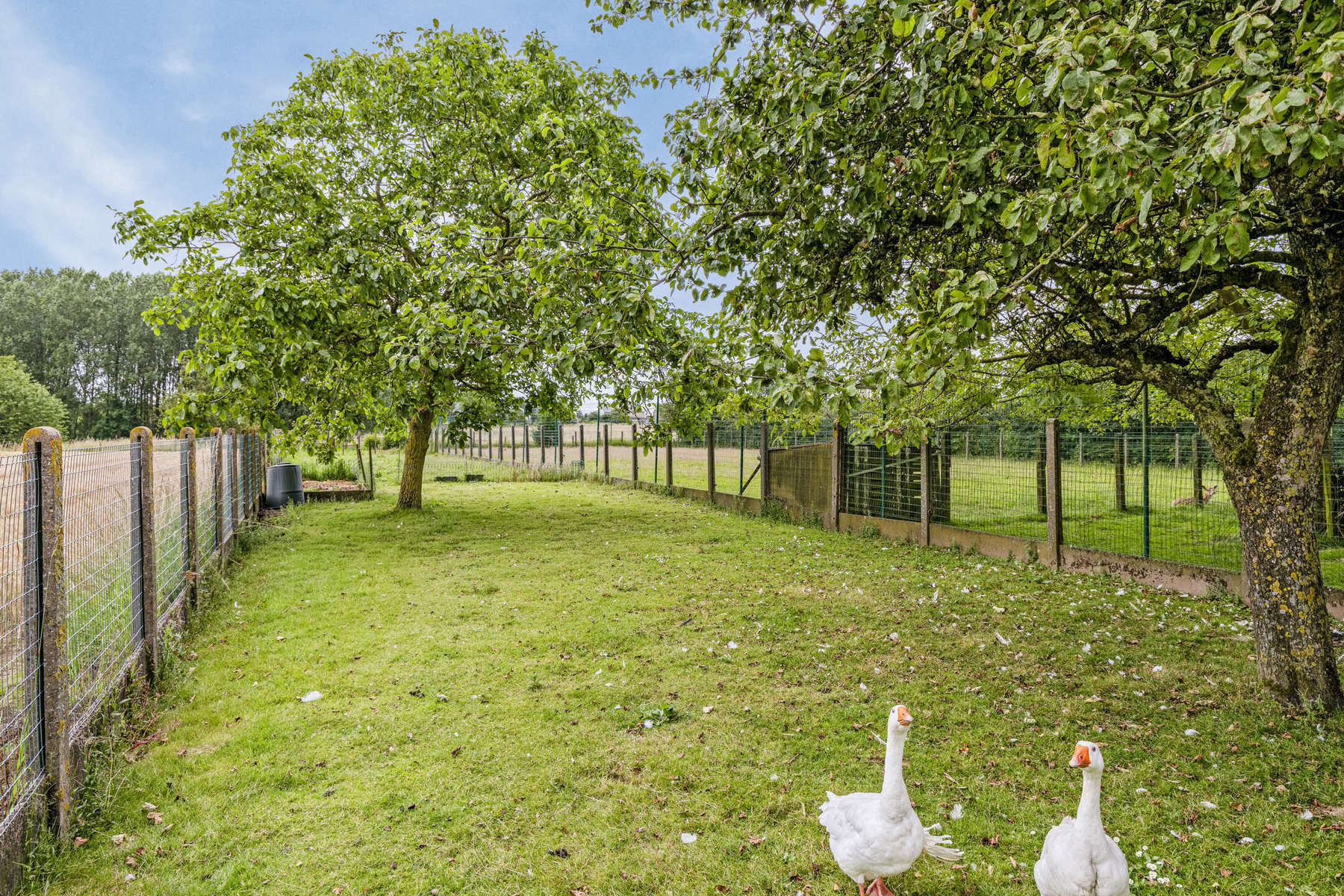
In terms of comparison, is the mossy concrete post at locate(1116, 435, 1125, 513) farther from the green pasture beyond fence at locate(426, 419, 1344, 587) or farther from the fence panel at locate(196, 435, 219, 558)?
the fence panel at locate(196, 435, 219, 558)

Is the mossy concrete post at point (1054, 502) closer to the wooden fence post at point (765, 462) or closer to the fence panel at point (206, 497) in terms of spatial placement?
the wooden fence post at point (765, 462)

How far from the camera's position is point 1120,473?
28.0 ft

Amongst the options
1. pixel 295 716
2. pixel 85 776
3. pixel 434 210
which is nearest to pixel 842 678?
pixel 295 716

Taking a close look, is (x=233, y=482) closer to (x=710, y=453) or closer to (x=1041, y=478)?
(x=710, y=453)

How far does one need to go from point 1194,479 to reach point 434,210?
1185cm

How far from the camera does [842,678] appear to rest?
5.00m

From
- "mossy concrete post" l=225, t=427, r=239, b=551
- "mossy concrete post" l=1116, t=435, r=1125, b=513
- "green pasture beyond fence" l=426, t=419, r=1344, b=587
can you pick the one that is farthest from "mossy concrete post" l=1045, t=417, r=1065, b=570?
"mossy concrete post" l=225, t=427, r=239, b=551

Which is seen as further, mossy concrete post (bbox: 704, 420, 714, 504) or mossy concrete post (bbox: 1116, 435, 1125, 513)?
mossy concrete post (bbox: 704, 420, 714, 504)

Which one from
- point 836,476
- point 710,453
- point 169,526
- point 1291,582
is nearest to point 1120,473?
Answer: point 836,476

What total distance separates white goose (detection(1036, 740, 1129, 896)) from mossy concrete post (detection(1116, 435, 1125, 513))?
7173 millimetres

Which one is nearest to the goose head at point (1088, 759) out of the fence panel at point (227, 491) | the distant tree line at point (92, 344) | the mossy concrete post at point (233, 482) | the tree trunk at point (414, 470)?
the fence panel at point (227, 491)

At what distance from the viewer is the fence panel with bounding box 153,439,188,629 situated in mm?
5500

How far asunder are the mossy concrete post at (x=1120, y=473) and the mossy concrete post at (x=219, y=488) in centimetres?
1124

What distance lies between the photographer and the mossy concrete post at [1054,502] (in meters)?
8.59
